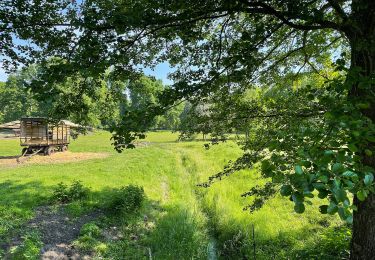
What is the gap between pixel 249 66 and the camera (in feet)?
13.6

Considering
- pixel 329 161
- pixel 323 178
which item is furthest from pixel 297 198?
pixel 329 161

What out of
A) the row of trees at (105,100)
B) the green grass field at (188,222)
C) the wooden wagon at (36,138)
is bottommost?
the green grass field at (188,222)

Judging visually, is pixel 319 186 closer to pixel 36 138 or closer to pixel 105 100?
pixel 105 100

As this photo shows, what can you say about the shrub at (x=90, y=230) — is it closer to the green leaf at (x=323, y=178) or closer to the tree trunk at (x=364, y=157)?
Result: the tree trunk at (x=364, y=157)

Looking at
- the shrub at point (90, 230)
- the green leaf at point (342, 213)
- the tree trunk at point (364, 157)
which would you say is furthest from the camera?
the shrub at point (90, 230)

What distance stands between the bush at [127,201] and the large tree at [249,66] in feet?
16.4

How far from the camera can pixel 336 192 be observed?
4.70 feet

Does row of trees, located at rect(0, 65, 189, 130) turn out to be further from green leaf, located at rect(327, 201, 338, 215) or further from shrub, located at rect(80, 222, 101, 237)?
shrub, located at rect(80, 222, 101, 237)

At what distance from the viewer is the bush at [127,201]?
984 cm

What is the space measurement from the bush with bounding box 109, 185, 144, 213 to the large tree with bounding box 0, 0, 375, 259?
5.00 m

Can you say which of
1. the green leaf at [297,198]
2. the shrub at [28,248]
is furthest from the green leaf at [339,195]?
the shrub at [28,248]

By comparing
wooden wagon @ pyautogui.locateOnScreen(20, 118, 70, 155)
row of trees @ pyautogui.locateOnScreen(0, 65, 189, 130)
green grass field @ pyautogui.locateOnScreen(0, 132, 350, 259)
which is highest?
row of trees @ pyautogui.locateOnScreen(0, 65, 189, 130)

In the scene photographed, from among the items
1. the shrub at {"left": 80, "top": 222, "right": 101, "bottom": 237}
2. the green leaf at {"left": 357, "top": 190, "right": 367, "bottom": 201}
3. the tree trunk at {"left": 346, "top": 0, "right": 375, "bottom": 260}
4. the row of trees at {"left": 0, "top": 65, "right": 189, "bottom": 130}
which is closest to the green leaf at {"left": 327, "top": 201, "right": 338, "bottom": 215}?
the green leaf at {"left": 357, "top": 190, "right": 367, "bottom": 201}

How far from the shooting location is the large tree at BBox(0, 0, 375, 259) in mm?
1972
